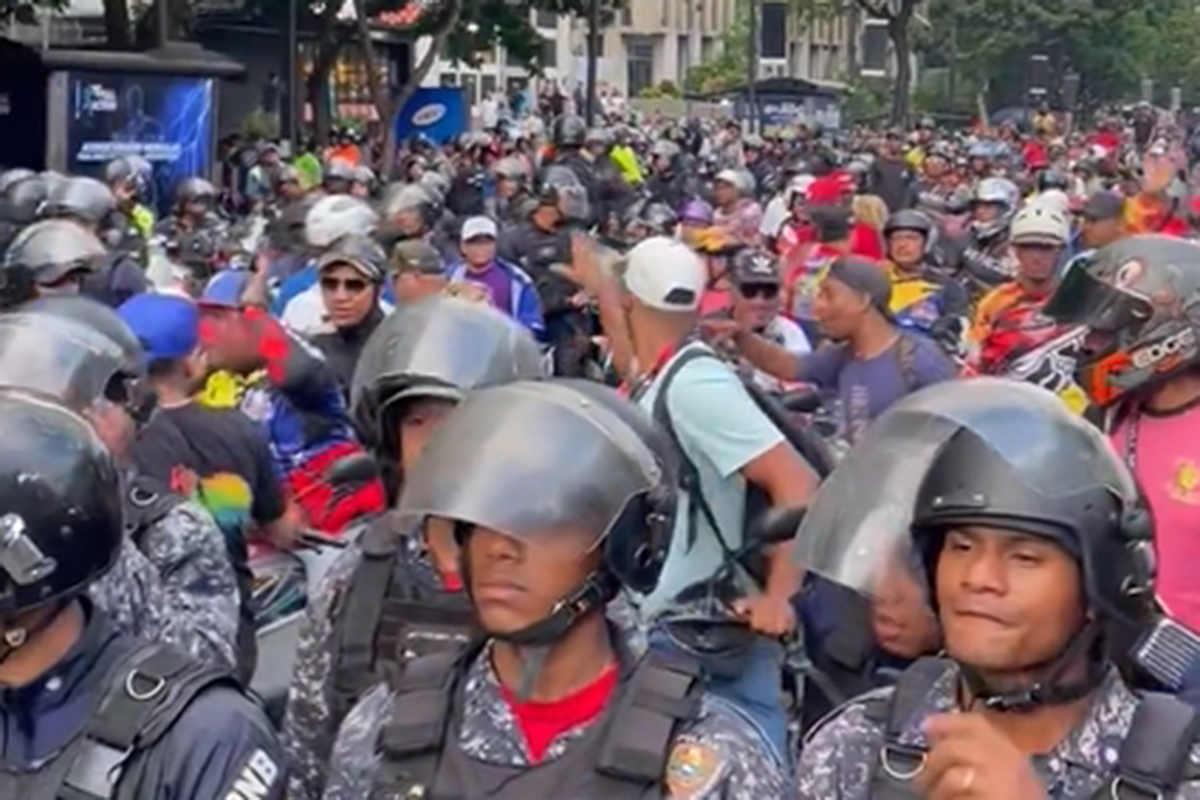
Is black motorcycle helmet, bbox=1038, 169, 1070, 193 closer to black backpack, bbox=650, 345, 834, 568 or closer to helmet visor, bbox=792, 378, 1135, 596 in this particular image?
black backpack, bbox=650, 345, 834, 568

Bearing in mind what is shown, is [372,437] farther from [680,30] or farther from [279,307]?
[680,30]

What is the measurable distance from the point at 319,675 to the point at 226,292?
11.7 ft

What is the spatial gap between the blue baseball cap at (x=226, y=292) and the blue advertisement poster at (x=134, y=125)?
1401 cm

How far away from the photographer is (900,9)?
166ft

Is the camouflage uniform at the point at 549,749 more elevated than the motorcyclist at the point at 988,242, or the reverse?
the camouflage uniform at the point at 549,749

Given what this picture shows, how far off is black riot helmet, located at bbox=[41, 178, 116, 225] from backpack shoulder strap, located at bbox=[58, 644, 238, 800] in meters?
7.56

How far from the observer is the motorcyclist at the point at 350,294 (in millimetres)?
7535

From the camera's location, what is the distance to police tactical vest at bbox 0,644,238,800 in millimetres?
3016

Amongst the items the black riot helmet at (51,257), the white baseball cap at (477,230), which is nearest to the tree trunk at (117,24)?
the white baseball cap at (477,230)

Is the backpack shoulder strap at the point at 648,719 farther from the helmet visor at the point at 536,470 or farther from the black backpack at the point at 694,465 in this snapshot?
the black backpack at the point at 694,465

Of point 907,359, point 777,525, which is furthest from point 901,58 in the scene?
point 777,525

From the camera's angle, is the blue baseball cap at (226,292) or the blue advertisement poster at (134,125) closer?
the blue baseball cap at (226,292)

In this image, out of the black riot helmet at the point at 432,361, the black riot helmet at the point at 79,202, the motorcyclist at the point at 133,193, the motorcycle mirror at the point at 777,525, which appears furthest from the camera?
the motorcyclist at the point at 133,193

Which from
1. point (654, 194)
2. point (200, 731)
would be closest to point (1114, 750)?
point (200, 731)
